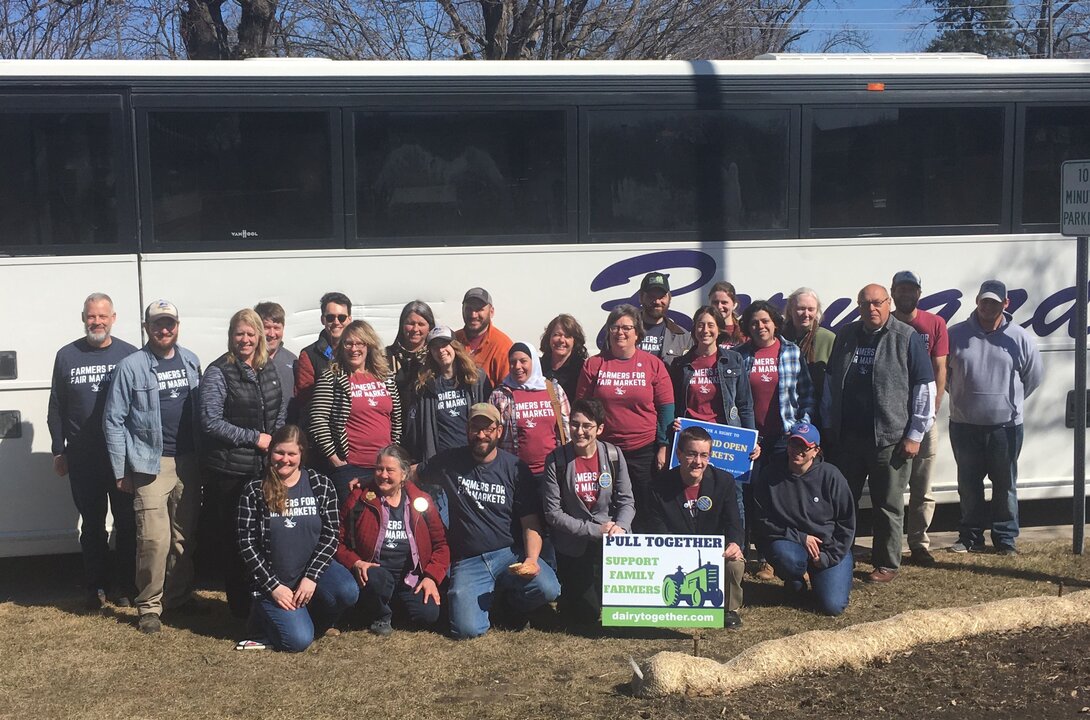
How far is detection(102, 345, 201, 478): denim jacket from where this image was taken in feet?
21.1

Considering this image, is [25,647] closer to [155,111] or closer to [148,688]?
[148,688]

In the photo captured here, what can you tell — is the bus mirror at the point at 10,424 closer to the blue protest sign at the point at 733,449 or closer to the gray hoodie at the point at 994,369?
the blue protest sign at the point at 733,449

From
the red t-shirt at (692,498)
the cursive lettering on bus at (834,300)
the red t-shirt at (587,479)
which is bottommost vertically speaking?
the red t-shirt at (692,498)

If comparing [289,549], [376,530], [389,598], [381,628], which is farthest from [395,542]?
[289,549]

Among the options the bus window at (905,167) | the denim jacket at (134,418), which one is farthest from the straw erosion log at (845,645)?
the denim jacket at (134,418)

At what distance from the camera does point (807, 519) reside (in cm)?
679

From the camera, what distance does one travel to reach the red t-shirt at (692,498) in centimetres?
655

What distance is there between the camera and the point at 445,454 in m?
6.61

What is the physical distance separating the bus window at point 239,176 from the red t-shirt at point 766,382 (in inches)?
107

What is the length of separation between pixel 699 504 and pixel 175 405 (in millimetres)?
2984

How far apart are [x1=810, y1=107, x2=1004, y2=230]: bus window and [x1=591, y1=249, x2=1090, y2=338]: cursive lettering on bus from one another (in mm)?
520

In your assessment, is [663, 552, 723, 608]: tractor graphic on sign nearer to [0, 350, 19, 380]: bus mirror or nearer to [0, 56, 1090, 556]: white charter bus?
[0, 56, 1090, 556]: white charter bus

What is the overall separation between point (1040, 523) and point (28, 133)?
7554mm

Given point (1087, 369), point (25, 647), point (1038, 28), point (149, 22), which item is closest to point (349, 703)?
point (25, 647)
